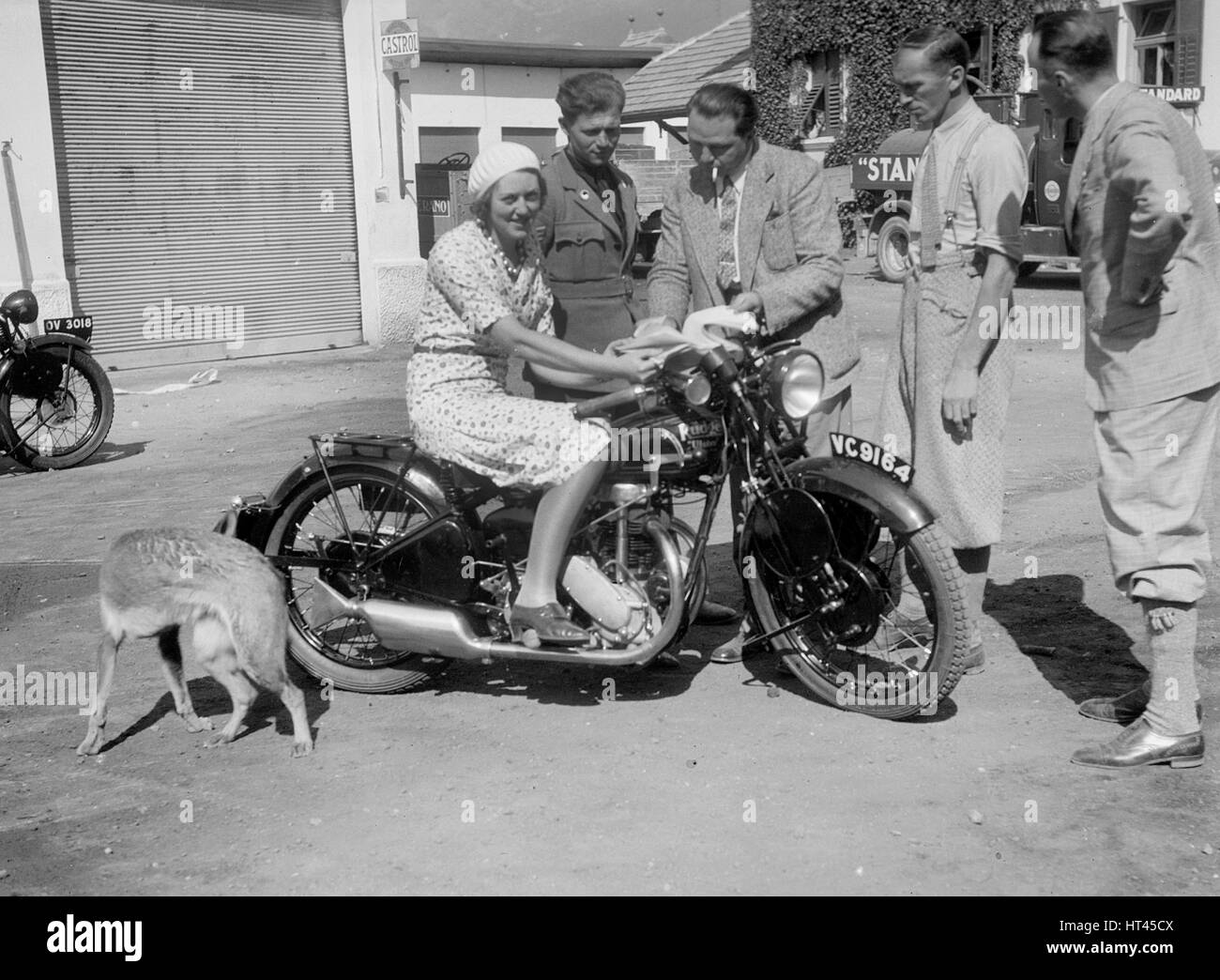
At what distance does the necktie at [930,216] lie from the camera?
4941 mm

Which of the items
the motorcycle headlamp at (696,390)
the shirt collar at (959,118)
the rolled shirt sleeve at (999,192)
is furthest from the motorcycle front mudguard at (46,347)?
the rolled shirt sleeve at (999,192)

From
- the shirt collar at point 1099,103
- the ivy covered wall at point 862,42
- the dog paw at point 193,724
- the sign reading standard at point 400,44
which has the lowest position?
the dog paw at point 193,724

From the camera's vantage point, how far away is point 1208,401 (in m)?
4.15

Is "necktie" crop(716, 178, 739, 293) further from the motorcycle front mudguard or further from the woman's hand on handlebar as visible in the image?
the motorcycle front mudguard

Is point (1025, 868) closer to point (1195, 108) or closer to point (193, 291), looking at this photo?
point (193, 291)

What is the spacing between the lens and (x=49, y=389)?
952 cm

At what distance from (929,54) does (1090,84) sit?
0.72 metres

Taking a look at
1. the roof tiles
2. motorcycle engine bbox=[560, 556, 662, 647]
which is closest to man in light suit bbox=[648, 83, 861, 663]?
motorcycle engine bbox=[560, 556, 662, 647]

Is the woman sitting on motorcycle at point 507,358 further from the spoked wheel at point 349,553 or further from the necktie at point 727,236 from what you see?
the necktie at point 727,236

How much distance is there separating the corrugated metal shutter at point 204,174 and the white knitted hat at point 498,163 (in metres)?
10.5

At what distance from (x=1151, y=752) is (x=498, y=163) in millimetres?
2642

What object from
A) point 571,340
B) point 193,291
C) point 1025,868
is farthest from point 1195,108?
point 1025,868

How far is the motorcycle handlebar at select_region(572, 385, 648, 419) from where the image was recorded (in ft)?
14.8

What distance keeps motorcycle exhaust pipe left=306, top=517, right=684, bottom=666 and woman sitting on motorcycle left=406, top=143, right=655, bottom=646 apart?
0.07 m
